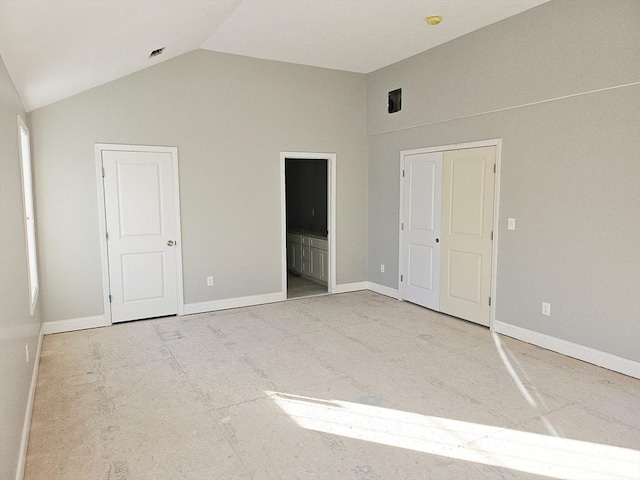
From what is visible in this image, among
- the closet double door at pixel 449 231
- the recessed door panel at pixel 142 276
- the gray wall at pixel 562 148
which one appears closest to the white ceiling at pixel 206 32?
the gray wall at pixel 562 148

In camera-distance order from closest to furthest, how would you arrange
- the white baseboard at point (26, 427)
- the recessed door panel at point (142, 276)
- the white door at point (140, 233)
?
the white baseboard at point (26, 427) < the white door at point (140, 233) < the recessed door panel at point (142, 276)

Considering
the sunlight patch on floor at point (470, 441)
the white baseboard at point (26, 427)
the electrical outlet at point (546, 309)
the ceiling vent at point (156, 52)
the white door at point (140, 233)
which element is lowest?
the sunlight patch on floor at point (470, 441)

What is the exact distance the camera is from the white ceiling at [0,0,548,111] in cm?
248

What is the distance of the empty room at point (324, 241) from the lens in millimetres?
2627

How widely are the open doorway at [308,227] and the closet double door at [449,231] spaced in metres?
1.27

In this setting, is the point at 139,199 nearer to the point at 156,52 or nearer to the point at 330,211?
the point at 156,52

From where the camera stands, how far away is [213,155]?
17.9 ft

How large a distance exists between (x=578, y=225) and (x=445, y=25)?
2418 millimetres

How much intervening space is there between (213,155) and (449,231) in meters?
3.10

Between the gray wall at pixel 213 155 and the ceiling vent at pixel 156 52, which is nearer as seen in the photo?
the ceiling vent at pixel 156 52

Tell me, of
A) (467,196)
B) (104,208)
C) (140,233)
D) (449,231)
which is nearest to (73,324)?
(140,233)

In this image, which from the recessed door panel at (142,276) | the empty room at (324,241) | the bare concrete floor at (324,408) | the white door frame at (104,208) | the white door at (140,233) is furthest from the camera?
the recessed door panel at (142,276)

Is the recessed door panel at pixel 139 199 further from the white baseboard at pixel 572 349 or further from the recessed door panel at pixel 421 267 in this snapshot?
the white baseboard at pixel 572 349

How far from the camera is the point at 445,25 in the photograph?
448 centimetres
